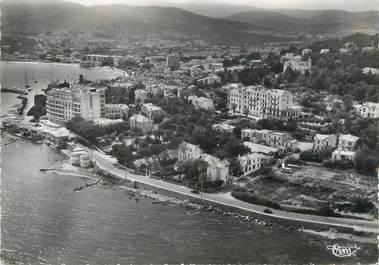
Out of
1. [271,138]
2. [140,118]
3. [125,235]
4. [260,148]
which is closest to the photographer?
[125,235]

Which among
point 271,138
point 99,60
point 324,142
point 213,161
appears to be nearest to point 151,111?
point 271,138

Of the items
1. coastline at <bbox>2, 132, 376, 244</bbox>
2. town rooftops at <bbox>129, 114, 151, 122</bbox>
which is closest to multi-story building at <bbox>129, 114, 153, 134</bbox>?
town rooftops at <bbox>129, 114, 151, 122</bbox>

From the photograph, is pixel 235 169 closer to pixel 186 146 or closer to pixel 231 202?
pixel 186 146

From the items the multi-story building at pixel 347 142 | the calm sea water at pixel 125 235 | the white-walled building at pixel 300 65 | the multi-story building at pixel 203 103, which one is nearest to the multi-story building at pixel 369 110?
the multi-story building at pixel 347 142

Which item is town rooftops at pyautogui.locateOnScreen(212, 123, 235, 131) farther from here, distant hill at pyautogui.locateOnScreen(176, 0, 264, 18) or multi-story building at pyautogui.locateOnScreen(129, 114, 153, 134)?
distant hill at pyautogui.locateOnScreen(176, 0, 264, 18)

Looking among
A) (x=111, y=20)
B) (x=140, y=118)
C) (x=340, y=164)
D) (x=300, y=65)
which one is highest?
(x=111, y=20)

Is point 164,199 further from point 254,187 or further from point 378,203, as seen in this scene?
point 378,203

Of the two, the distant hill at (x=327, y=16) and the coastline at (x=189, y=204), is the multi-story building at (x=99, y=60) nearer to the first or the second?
the distant hill at (x=327, y=16)
